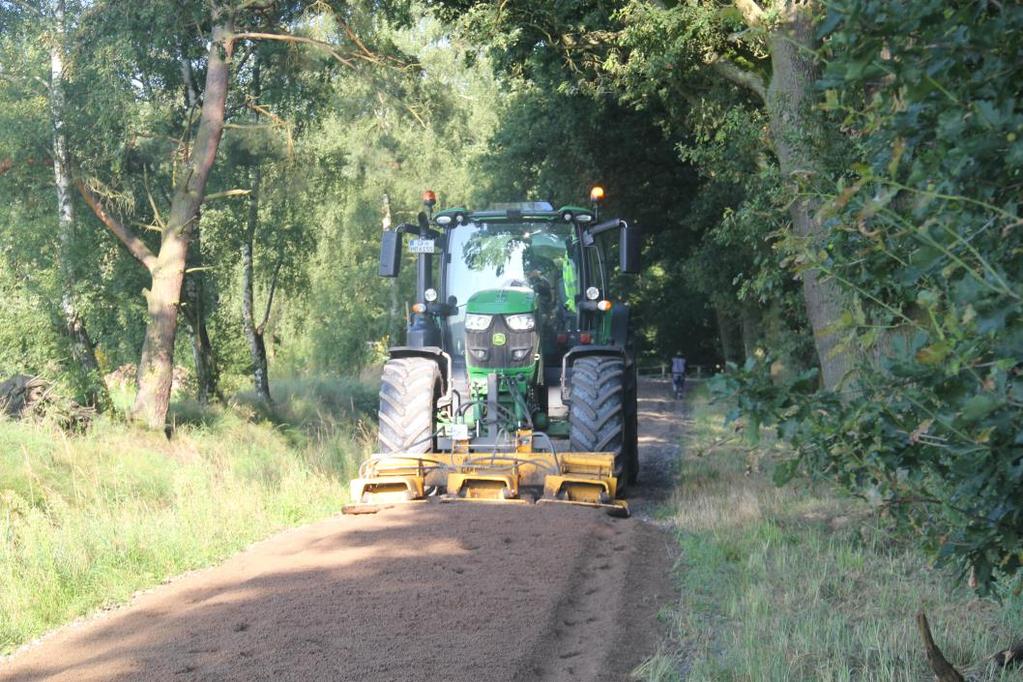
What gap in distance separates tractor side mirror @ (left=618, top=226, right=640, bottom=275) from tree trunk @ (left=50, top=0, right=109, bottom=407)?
931 centimetres

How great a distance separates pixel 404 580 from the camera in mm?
8023

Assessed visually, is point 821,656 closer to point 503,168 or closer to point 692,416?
point 692,416

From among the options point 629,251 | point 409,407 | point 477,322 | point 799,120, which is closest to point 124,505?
point 409,407

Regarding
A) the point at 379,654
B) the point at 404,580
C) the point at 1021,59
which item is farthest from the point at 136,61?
the point at 1021,59

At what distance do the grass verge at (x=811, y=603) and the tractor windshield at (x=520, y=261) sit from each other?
10.2ft

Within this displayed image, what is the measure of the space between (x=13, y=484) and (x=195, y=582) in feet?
11.1

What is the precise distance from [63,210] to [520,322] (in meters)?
9.79

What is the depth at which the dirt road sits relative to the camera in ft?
20.4

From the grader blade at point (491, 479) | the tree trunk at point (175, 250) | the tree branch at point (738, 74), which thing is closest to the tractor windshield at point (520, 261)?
the grader blade at point (491, 479)

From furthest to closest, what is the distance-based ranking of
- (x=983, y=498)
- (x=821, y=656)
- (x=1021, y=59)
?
(x=821, y=656) < (x=983, y=498) < (x=1021, y=59)

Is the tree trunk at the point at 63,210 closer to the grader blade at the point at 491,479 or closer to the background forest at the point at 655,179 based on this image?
the background forest at the point at 655,179

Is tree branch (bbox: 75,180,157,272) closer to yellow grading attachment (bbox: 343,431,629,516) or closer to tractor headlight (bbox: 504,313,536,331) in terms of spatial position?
tractor headlight (bbox: 504,313,536,331)

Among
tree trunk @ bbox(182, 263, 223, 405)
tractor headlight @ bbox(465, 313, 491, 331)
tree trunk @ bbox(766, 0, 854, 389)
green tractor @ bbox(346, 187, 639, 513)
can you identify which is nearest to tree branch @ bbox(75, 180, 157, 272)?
tree trunk @ bbox(182, 263, 223, 405)

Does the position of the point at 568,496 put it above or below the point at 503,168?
below
